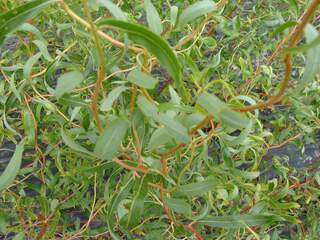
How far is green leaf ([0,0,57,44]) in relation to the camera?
43cm

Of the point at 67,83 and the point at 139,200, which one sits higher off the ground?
the point at 67,83

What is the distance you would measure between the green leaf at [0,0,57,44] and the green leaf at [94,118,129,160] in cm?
16

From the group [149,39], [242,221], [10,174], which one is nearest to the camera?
[149,39]

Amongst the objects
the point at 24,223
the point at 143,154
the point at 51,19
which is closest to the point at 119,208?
the point at 143,154

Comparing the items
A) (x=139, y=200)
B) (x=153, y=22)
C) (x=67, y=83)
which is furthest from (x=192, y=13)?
(x=139, y=200)

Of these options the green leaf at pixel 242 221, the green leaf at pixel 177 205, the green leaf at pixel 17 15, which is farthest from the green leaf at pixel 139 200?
the green leaf at pixel 17 15

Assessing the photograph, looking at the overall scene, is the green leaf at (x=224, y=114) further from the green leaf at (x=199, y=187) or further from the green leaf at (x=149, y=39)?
the green leaf at (x=199, y=187)

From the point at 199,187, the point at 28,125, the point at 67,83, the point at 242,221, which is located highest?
the point at 67,83

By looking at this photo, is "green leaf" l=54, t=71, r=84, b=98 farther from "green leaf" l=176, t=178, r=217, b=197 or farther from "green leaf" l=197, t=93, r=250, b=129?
"green leaf" l=176, t=178, r=217, b=197

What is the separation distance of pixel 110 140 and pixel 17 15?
0.17 meters

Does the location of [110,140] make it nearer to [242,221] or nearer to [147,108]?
[147,108]

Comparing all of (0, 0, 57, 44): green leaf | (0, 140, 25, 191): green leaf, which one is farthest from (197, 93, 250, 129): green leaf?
(0, 140, 25, 191): green leaf

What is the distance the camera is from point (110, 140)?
51 cm

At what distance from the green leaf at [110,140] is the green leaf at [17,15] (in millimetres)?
155
